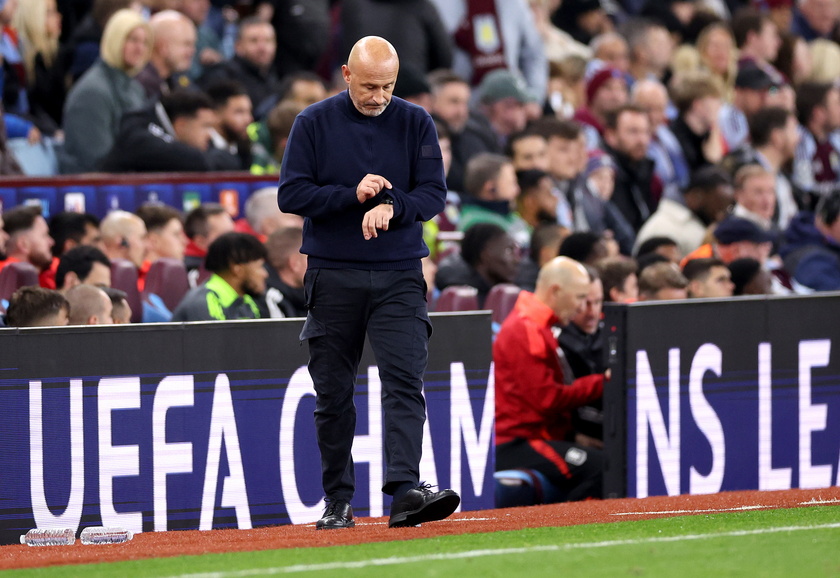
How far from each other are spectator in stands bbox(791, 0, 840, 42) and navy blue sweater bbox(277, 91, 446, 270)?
49.9 feet

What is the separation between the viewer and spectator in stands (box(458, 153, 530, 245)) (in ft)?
41.2

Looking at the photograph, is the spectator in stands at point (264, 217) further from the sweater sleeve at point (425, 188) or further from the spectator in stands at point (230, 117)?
the sweater sleeve at point (425, 188)

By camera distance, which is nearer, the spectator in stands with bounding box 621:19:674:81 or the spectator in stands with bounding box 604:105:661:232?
the spectator in stands with bounding box 604:105:661:232

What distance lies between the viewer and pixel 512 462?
9453 millimetres

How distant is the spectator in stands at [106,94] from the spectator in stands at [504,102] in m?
3.85

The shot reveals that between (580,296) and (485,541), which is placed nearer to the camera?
(485,541)

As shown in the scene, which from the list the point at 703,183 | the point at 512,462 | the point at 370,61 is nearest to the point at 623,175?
the point at 703,183

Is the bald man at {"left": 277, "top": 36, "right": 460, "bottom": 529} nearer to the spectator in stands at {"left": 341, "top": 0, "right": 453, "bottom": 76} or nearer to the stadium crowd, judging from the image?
the stadium crowd

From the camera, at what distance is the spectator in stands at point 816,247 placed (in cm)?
1284

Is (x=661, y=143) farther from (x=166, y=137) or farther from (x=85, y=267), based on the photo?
(x=85, y=267)

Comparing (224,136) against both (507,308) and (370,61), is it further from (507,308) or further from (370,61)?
(370,61)

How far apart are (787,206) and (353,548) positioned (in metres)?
10.2

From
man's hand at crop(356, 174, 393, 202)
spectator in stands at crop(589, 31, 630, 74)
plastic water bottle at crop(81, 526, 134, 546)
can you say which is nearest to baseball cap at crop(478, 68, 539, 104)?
spectator in stands at crop(589, 31, 630, 74)

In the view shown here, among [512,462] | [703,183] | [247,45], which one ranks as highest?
[247,45]
